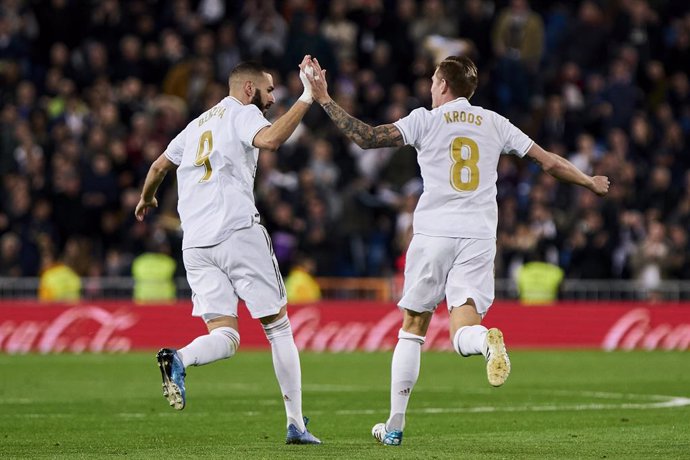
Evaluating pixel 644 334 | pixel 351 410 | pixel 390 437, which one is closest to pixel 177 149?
pixel 390 437

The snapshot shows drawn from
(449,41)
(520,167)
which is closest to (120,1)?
(449,41)

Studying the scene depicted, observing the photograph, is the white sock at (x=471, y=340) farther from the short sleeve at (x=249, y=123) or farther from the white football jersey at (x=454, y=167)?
the short sleeve at (x=249, y=123)

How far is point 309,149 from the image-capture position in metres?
25.5

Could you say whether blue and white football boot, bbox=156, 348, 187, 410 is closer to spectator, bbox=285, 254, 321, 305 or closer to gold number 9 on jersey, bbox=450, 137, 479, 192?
gold number 9 on jersey, bbox=450, 137, 479, 192

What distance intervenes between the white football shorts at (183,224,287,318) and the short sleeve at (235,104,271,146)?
2.08ft

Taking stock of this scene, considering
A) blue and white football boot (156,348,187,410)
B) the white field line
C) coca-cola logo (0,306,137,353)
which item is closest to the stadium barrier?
coca-cola logo (0,306,137,353)

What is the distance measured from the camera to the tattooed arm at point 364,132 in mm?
10047

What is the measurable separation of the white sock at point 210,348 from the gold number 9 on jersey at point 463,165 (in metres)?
1.85

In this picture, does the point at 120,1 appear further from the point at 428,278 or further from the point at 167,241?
the point at 428,278

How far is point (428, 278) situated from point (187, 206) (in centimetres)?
177

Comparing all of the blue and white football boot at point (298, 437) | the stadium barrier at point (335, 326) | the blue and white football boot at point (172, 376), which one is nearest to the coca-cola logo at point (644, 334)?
the stadium barrier at point (335, 326)

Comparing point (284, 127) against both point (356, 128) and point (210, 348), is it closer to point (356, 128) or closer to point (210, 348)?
point (356, 128)

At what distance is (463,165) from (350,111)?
1504 centimetres

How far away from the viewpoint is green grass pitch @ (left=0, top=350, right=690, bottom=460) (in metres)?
9.93
